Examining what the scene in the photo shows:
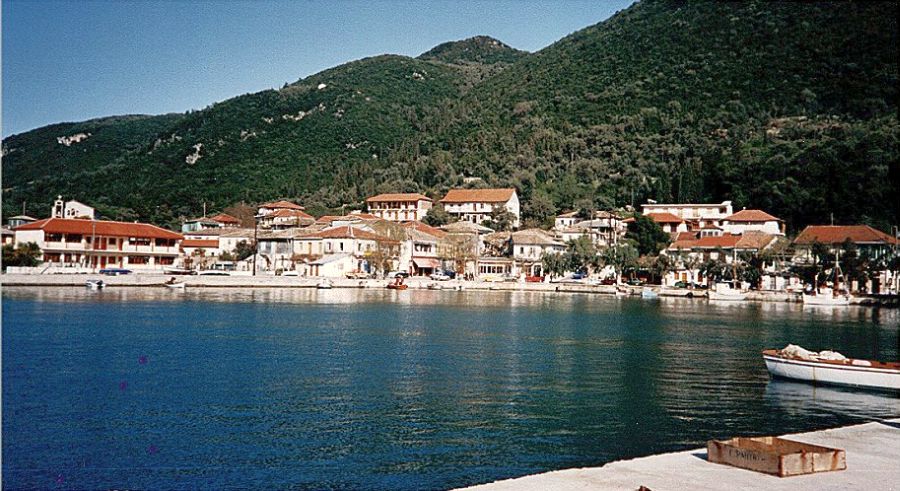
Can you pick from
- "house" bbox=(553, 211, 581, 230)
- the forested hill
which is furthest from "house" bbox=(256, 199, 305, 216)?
"house" bbox=(553, 211, 581, 230)

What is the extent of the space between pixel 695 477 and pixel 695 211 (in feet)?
286

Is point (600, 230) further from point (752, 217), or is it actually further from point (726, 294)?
point (726, 294)

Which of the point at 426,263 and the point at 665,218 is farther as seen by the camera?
the point at 665,218

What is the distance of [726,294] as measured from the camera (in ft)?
213

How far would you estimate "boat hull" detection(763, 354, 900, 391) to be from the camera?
20578mm

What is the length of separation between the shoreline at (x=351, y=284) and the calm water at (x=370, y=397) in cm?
2458

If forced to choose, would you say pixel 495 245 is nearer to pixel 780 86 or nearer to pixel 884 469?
pixel 780 86

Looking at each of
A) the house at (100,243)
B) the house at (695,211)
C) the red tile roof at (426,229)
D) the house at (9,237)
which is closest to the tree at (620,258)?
the house at (695,211)

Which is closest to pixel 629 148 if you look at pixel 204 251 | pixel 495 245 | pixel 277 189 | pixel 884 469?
pixel 495 245

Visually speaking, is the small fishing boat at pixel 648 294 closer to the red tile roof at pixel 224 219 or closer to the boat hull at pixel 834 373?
the boat hull at pixel 834 373

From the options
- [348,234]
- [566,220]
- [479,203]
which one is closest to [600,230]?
[566,220]

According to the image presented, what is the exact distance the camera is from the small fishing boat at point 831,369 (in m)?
20.6

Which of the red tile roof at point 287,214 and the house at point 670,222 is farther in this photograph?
the red tile roof at point 287,214

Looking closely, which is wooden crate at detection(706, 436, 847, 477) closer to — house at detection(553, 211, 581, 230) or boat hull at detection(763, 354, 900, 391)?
boat hull at detection(763, 354, 900, 391)
